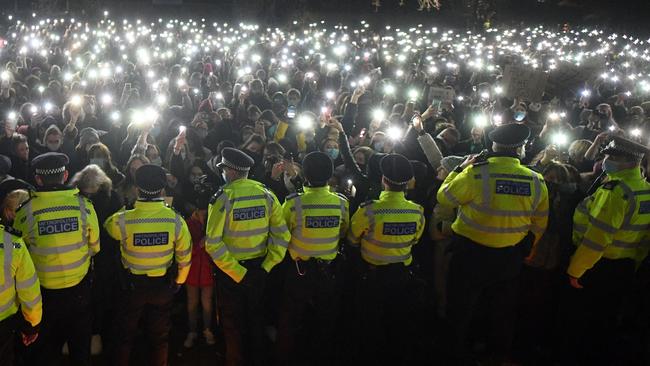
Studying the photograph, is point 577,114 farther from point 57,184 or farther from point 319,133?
point 57,184

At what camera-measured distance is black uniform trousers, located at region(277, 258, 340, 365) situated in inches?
193

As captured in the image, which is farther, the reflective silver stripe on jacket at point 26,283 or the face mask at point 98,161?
the face mask at point 98,161

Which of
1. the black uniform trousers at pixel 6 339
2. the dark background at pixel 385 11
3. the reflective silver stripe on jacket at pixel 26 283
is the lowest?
the black uniform trousers at pixel 6 339

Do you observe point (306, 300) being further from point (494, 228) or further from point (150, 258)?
point (494, 228)

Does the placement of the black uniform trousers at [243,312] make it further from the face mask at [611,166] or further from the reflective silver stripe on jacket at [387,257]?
the face mask at [611,166]

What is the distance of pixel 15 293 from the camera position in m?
3.73

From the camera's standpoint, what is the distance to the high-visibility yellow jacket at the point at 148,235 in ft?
14.2

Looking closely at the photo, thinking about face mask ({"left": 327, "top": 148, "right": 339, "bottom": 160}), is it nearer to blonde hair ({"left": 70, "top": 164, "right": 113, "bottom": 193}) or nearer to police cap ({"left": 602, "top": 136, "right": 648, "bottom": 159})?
blonde hair ({"left": 70, "top": 164, "right": 113, "bottom": 193})

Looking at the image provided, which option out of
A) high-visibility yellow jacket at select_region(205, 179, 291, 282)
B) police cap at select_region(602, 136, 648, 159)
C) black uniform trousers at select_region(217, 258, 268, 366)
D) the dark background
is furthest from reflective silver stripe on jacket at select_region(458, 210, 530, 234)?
the dark background

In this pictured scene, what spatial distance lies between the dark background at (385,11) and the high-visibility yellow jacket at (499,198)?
39.0m

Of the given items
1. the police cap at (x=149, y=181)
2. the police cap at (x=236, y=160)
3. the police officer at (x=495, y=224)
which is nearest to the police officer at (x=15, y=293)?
the police cap at (x=149, y=181)

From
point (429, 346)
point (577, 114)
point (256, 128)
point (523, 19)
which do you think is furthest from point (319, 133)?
point (523, 19)

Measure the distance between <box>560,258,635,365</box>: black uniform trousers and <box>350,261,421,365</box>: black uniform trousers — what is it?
169 centimetres

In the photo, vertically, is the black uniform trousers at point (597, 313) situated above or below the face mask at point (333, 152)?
below
